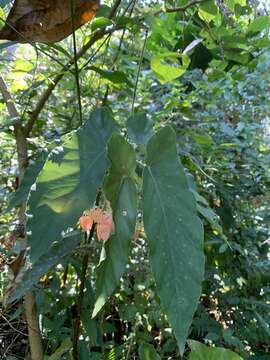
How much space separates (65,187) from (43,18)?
459mm

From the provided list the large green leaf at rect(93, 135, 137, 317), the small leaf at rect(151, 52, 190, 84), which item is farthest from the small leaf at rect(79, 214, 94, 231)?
the small leaf at rect(151, 52, 190, 84)

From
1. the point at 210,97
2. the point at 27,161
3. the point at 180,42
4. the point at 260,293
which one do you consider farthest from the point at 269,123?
the point at 27,161

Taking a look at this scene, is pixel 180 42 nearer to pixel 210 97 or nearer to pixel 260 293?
pixel 210 97

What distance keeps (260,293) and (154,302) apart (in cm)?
44

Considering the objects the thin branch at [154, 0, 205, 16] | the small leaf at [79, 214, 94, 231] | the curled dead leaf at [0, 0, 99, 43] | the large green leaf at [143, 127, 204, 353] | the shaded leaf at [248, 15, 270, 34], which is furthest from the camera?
the shaded leaf at [248, 15, 270, 34]

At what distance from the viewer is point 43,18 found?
2.81 ft

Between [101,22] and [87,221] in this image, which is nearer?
[87,221]

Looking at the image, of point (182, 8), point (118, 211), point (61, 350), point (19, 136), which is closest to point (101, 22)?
point (182, 8)

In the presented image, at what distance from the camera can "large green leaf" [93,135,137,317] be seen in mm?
569

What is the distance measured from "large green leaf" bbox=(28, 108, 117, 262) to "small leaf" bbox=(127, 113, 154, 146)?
0.21 ft

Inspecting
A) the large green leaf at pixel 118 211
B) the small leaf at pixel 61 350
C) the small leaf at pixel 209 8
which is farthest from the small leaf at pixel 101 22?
the small leaf at pixel 61 350

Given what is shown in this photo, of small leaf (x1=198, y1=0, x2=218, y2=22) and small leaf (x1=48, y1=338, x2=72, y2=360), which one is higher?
small leaf (x1=198, y1=0, x2=218, y2=22)

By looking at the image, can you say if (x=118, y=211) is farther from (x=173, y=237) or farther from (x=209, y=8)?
(x=209, y=8)

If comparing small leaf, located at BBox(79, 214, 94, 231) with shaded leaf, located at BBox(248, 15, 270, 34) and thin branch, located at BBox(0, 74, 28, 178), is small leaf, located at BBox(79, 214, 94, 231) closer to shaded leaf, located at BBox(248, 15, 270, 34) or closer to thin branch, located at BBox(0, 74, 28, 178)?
thin branch, located at BBox(0, 74, 28, 178)
